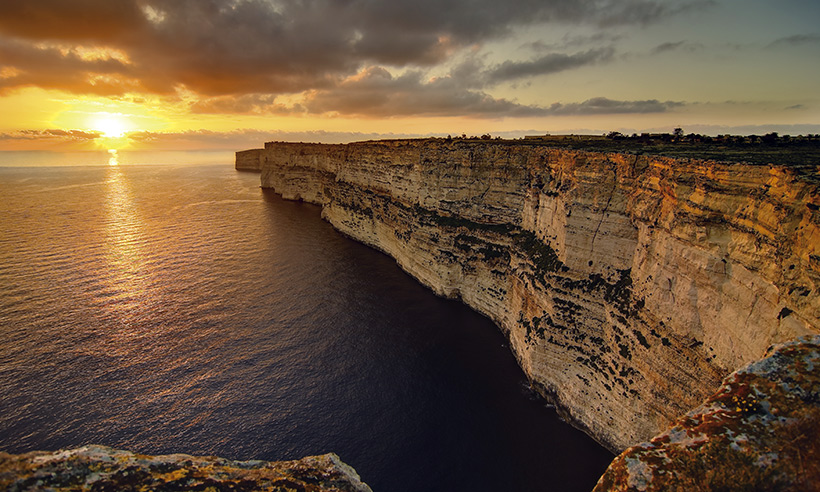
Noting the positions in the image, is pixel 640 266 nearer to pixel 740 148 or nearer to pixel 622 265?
pixel 622 265

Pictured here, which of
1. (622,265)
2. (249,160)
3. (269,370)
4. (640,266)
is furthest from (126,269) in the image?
(249,160)

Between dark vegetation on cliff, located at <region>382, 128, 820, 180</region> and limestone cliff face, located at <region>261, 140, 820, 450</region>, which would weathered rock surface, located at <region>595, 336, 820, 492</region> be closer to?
limestone cliff face, located at <region>261, 140, 820, 450</region>

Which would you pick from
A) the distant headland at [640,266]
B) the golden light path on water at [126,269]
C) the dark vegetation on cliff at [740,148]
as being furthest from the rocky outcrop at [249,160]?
the dark vegetation on cliff at [740,148]

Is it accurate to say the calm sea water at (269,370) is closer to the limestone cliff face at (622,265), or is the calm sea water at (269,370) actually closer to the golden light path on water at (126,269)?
the golden light path on water at (126,269)

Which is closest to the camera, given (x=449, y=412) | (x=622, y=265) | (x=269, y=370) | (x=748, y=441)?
(x=748, y=441)

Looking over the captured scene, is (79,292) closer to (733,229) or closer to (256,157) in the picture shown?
(733,229)

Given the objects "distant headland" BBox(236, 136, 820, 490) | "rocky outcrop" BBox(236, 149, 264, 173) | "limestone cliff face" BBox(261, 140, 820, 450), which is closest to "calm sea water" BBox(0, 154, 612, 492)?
"limestone cliff face" BBox(261, 140, 820, 450)

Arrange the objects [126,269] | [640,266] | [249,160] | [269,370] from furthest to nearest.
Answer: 1. [249,160]
2. [126,269]
3. [269,370]
4. [640,266]

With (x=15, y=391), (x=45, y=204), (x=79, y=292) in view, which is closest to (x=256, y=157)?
(x=45, y=204)
